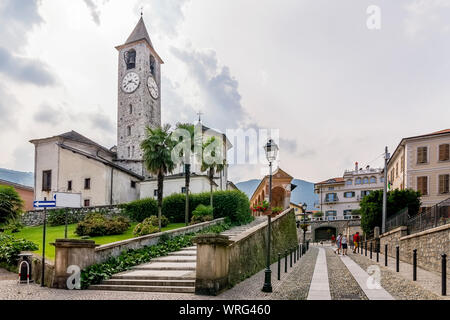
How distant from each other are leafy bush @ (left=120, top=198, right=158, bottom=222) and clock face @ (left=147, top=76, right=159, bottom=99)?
81.9 feet

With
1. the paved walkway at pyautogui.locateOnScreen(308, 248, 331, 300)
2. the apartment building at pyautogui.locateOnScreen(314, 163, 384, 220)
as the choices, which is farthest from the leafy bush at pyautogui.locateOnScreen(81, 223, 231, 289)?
the apartment building at pyautogui.locateOnScreen(314, 163, 384, 220)

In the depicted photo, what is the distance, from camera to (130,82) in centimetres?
5059

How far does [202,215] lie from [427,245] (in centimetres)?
1520

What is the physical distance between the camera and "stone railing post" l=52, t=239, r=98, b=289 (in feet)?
33.1

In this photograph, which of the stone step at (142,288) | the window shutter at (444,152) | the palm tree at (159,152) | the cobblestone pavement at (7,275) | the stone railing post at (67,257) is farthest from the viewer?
the window shutter at (444,152)

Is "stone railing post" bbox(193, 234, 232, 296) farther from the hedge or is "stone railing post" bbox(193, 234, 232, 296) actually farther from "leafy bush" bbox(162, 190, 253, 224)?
the hedge

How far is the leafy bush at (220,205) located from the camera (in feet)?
90.4

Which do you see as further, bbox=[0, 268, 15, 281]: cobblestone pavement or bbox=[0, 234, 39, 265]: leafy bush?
bbox=[0, 234, 39, 265]: leafy bush

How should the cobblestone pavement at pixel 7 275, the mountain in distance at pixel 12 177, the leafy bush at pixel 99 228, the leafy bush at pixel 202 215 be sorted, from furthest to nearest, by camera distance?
the mountain in distance at pixel 12 177 → the leafy bush at pixel 202 215 → the leafy bush at pixel 99 228 → the cobblestone pavement at pixel 7 275

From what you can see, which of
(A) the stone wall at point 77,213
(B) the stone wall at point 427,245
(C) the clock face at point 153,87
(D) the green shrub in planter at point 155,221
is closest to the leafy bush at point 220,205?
(D) the green shrub in planter at point 155,221

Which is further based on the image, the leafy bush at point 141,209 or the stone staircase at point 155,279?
the leafy bush at point 141,209

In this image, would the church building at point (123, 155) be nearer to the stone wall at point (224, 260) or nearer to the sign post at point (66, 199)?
the sign post at point (66, 199)

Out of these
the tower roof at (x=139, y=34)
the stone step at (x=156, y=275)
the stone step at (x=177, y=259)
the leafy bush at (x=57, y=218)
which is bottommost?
the leafy bush at (x=57, y=218)

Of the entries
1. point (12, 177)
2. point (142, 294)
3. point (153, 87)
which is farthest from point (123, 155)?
point (12, 177)
